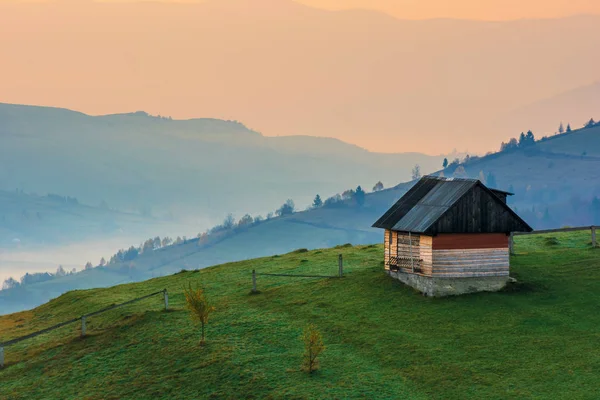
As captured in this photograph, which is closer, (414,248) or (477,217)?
(477,217)

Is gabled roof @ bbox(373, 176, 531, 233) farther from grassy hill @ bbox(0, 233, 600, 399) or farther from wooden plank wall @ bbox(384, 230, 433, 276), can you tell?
grassy hill @ bbox(0, 233, 600, 399)

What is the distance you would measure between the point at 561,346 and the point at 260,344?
15013 mm

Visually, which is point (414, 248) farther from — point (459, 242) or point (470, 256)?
point (470, 256)

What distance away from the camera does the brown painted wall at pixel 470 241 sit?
47.8 meters

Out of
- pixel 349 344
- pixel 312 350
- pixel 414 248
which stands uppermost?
pixel 414 248

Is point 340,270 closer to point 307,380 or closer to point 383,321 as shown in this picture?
point 383,321

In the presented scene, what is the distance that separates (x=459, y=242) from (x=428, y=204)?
424 centimetres

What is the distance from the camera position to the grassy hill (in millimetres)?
35156

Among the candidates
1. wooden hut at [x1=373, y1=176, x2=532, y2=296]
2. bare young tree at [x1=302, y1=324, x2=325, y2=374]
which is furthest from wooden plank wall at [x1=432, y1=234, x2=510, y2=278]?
bare young tree at [x1=302, y1=324, x2=325, y2=374]

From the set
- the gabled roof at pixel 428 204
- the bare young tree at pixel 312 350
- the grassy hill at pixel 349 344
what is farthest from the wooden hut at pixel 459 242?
the bare young tree at pixel 312 350

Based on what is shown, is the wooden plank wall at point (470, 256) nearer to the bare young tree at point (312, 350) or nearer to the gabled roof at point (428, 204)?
the gabled roof at point (428, 204)

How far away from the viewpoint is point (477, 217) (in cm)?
4866

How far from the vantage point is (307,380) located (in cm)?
3616

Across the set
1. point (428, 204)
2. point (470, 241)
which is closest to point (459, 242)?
point (470, 241)
